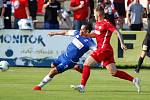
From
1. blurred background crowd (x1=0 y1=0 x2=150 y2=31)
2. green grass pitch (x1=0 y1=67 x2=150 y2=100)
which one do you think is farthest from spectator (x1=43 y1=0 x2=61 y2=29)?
green grass pitch (x1=0 y1=67 x2=150 y2=100)

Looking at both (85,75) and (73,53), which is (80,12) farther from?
(85,75)

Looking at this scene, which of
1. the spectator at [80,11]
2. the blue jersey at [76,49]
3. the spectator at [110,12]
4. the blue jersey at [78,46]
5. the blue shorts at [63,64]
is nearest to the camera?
the blue shorts at [63,64]

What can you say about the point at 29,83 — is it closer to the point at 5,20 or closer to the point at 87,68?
the point at 87,68

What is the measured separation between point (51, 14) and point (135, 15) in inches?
131

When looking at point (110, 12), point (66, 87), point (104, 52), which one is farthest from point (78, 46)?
point (110, 12)

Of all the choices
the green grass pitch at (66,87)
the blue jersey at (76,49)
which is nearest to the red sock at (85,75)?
the green grass pitch at (66,87)

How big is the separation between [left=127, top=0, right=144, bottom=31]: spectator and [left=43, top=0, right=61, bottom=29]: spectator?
2929 millimetres

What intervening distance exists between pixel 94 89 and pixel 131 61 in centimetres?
780

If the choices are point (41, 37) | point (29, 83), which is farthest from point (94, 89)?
point (41, 37)

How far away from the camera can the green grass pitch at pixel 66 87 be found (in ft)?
49.3

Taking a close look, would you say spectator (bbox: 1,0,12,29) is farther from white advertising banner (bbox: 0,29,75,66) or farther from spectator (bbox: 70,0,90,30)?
spectator (bbox: 70,0,90,30)

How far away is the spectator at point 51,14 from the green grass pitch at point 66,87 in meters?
2.84

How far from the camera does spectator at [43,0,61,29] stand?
25.0m

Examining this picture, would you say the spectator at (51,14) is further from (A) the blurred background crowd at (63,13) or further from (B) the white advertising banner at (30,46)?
(B) the white advertising banner at (30,46)
